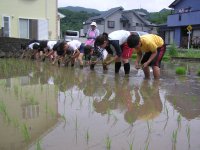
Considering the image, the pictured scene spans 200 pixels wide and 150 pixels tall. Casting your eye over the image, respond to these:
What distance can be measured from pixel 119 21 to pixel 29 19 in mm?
30743

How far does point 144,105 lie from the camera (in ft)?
13.2

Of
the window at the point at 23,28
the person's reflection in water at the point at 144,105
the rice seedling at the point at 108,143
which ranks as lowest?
the rice seedling at the point at 108,143

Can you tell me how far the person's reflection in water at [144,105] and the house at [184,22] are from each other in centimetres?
2106

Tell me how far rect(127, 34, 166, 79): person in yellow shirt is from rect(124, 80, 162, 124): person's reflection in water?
31.2 inches

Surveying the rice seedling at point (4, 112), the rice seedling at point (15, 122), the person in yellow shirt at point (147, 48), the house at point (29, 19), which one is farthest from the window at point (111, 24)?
the rice seedling at point (15, 122)

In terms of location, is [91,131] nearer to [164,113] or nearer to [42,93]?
[164,113]

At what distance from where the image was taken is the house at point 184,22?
2647 centimetres

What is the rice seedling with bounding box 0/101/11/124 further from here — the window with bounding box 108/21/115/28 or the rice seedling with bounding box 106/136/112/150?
the window with bounding box 108/21/115/28

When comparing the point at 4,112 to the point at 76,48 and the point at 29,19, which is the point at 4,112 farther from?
the point at 29,19

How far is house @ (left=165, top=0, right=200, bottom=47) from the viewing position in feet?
86.8

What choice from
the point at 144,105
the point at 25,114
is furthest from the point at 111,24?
the point at 25,114

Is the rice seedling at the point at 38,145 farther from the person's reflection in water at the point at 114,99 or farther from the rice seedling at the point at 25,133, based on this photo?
the person's reflection in water at the point at 114,99

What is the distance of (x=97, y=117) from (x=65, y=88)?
6.45 ft

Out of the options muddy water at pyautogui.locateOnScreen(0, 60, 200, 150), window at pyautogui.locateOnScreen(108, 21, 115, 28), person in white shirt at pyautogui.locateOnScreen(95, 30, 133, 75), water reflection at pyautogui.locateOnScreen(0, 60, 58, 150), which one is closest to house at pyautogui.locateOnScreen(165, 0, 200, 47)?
window at pyautogui.locateOnScreen(108, 21, 115, 28)
